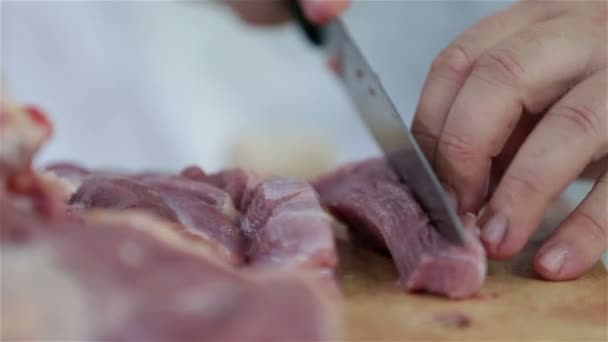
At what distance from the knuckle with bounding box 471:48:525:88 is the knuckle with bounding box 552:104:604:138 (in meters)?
0.15

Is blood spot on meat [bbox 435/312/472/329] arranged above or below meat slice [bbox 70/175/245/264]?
below

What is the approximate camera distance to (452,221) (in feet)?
6.06

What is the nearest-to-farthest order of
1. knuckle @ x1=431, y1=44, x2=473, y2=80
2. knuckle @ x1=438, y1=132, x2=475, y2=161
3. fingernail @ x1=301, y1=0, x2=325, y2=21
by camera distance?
knuckle @ x1=438, y1=132, x2=475, y2=161 → knuckle @ x1=431, y1=44, x2=473, y2=80 → fingernail @ x1=301, y1=0, x2=325, y2=21

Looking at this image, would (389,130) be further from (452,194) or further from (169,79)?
(169,79)

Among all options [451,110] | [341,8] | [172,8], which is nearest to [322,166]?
[341,8]

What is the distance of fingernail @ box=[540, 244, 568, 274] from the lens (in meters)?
1.95

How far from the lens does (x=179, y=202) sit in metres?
2.02

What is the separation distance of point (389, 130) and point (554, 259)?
52cm

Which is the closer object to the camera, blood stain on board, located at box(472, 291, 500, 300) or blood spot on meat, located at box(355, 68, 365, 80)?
blood stain on board, located at box(472, 291, 500, 300)

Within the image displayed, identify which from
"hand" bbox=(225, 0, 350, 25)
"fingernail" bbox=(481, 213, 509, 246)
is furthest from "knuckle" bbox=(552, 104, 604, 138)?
"hand" bbox=(225, 0, 350, 25)

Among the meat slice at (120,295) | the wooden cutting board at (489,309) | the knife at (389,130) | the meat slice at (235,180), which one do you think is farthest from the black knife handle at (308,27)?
the meat slice at (120,295)

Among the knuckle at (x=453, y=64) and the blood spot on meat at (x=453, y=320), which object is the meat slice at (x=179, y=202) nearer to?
the blood spot on meat at (x=453, y=320)

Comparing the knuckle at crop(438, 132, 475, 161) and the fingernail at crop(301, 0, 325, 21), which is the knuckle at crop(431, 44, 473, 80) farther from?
the fingernail at crop(301, 0, 325, 21)

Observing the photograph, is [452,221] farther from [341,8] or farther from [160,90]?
[160,90]
